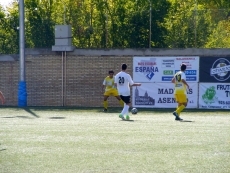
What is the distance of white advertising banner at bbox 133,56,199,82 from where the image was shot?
2864 centimetres

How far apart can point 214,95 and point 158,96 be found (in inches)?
98.3

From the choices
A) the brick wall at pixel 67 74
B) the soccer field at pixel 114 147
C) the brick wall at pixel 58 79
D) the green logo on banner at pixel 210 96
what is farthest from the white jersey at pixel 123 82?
the brick wall at pixel 58 79

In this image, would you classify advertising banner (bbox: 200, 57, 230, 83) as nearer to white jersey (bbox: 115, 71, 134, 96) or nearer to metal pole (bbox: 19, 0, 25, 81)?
white jersey (bbox: 115, 71, 134, 96)

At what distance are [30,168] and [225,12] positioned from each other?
23458 mm

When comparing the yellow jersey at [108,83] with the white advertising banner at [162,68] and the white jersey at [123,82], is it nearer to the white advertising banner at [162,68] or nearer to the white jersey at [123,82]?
the white advertising banner at [162,68]

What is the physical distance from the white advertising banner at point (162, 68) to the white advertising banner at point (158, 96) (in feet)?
0.93

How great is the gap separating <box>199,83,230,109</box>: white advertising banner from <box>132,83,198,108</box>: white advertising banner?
0.94 ft

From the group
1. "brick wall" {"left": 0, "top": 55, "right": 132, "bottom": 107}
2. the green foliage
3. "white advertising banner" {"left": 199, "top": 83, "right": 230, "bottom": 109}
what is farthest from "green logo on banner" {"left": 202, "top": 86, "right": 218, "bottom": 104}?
"brick wall" {"left": 0, "top": 55, "right": 132, "bottom": 107}

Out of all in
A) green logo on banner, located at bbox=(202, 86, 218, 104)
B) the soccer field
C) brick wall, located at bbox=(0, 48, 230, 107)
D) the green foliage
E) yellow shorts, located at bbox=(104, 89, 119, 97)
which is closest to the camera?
the soccer field

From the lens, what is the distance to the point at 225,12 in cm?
3259

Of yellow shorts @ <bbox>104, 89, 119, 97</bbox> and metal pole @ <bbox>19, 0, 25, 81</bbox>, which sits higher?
metal pole @ <bbox>19, 0, 25, 81</bbox>

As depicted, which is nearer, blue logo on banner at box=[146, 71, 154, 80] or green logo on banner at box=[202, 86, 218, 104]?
green logo on banner at box=[202, 86, 218, 104]

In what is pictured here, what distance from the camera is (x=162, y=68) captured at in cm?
2897

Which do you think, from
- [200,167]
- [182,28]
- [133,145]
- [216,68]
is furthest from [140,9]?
[200,167]
